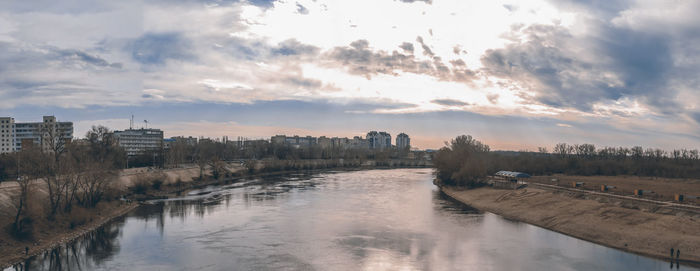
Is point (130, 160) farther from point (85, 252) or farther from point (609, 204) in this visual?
point (609, 204)

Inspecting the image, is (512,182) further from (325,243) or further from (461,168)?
(325,243)

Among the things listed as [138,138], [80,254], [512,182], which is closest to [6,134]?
[138,138]

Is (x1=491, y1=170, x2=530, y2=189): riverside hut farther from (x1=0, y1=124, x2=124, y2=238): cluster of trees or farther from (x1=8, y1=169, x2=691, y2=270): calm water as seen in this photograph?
(x1=0, y1=124, x2=124, y2=238): cluster of trees

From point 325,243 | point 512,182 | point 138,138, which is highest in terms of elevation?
point 138,138

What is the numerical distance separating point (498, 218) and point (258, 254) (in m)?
28.8

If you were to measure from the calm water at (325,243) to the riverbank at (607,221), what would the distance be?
5.73 ft

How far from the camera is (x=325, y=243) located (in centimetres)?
3328

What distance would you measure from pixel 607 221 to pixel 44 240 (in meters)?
46.6

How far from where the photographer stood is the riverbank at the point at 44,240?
28.3 metres

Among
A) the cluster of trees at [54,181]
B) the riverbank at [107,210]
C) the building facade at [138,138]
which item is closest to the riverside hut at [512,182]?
the riverbank at [107,210]

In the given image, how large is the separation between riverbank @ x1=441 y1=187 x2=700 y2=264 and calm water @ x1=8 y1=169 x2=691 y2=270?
1.75 meters

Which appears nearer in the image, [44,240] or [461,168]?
[44,240]

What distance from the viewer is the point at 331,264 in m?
27.6

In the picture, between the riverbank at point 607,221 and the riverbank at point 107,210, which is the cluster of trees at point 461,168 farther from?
the riverbank at point 107,210
